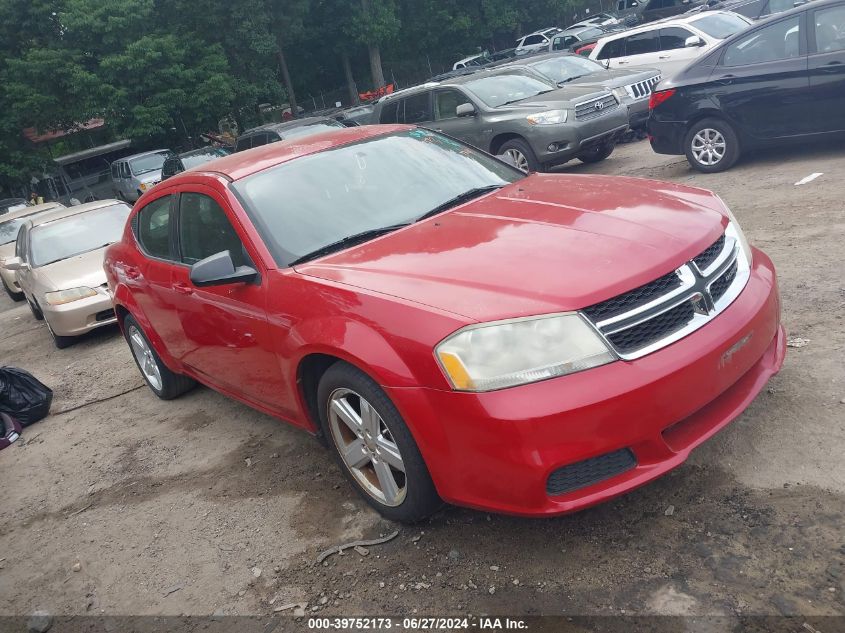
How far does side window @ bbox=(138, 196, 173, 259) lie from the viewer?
4.81 meters

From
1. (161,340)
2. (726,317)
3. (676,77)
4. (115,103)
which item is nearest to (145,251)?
(161,340)

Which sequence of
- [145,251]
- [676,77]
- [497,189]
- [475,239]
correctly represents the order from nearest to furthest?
[475,239], [497,189], [145,251], [676,77]

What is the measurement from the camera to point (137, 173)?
888 inches

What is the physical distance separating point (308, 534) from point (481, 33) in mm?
43921

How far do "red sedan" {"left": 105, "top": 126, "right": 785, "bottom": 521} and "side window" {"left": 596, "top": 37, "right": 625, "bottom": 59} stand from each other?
11.8 metres

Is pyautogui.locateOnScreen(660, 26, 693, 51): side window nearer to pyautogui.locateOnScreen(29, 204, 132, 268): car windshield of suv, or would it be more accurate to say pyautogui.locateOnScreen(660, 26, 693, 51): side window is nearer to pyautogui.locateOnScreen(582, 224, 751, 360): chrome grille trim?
pyautogui.locateOnScreen(29, 204, 132, 268): car windshield of suv

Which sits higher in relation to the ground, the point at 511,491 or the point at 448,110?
the point at 448,110

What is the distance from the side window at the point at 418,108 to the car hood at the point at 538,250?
8.47m

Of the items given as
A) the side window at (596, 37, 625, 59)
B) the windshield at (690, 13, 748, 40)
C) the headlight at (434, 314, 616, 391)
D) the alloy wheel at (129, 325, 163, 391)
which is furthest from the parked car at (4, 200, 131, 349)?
the windshield at (690, 13, 748, 40)

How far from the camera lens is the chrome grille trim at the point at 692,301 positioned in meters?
2.74

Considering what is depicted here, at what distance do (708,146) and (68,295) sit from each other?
7665mm

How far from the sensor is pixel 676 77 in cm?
882

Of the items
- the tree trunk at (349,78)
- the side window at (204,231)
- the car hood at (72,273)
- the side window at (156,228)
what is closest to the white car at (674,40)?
the car hood at (72,273)

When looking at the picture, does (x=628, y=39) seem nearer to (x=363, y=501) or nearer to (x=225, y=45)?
(x=363, y=501)
